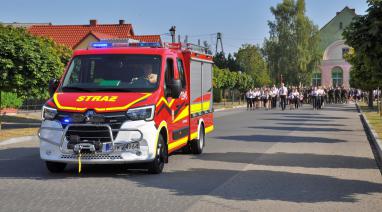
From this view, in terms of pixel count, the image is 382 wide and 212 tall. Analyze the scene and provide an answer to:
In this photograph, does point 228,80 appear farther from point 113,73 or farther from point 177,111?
point 113,73

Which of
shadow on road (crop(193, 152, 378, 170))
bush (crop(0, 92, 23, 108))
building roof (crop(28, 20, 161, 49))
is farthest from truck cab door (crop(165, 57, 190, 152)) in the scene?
building roof (crop(28, 20, 161, 49))

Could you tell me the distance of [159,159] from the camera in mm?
10758

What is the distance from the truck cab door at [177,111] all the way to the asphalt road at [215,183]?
18.5 inches

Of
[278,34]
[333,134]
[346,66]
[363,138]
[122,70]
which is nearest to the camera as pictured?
[122,70]

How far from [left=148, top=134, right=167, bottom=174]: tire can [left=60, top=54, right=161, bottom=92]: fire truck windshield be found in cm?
89

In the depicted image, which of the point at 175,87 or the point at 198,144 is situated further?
the point at 198,144

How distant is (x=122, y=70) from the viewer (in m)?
11.2

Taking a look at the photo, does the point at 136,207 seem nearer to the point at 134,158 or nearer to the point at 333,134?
the point at 134,158

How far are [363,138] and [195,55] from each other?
7.69 meters

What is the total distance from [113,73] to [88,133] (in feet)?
4.79

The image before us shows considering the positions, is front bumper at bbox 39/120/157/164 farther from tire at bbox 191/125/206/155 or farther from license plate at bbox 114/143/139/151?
tire at bbox 191/125/206/155

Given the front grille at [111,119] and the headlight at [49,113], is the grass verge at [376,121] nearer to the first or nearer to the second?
the front grille at [111,119]

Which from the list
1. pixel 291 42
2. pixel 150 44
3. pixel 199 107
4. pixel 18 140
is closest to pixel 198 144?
pixel 199 107

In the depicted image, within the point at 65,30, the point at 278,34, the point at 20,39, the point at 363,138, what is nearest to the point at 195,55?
the point at 363,138
